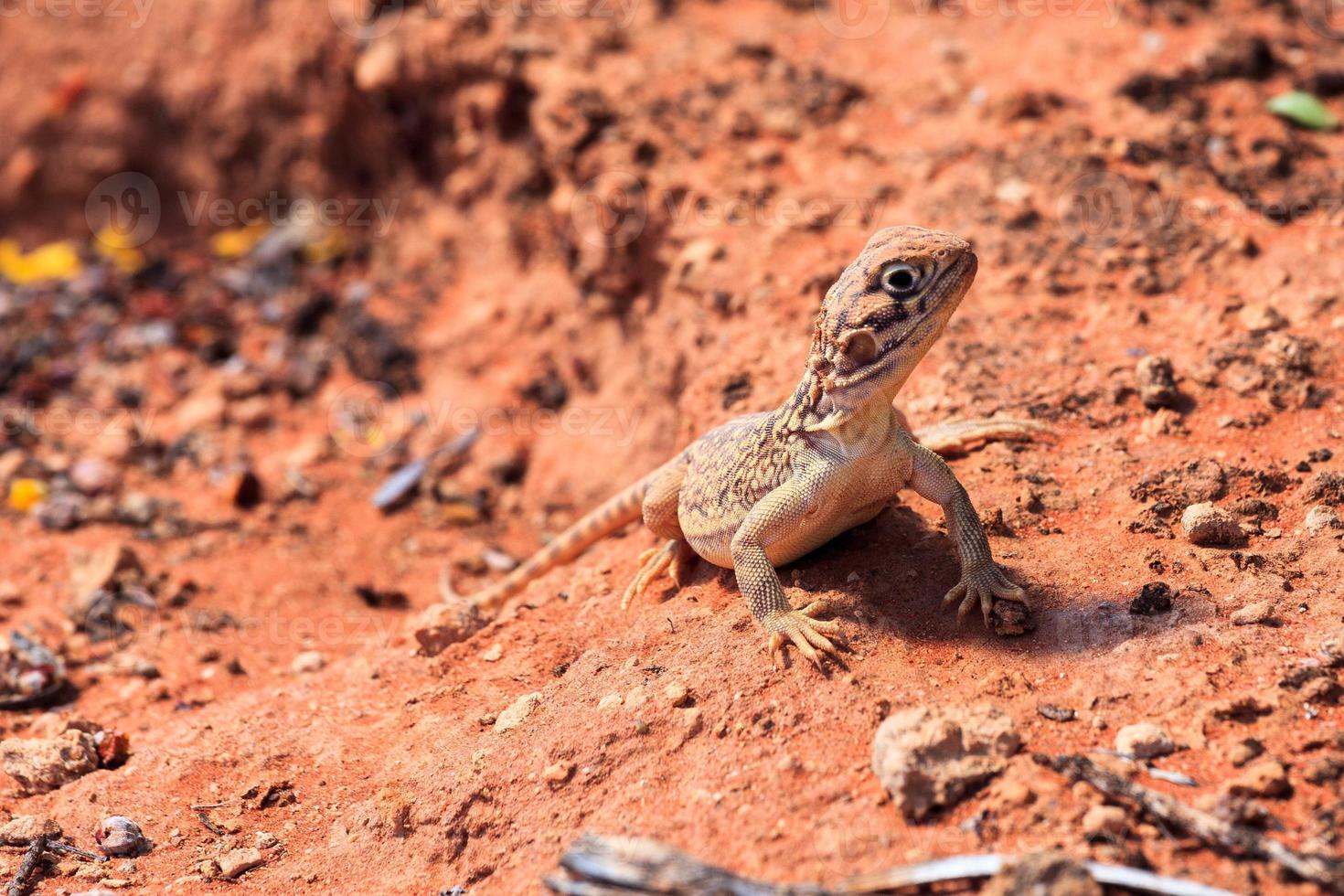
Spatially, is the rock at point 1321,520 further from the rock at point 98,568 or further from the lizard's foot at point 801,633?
the rock at point 98,568

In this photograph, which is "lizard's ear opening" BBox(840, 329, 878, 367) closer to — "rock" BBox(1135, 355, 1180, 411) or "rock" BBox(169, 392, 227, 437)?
"rock" BBox(1135, 355, 1180, 411)

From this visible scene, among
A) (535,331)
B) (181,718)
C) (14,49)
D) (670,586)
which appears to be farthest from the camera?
(14,49)

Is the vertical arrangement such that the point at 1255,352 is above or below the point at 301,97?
below

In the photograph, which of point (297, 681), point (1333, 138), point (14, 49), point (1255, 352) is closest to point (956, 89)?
point (1333, 138)

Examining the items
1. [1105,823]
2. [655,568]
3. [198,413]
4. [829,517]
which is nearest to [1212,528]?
[829,517]

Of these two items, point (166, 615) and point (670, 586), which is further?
point (166, 615)

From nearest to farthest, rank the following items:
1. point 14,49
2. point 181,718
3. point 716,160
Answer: point 181,718 < point 716,160 < point 14,49

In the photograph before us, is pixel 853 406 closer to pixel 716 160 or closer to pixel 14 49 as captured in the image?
pixel 716 160

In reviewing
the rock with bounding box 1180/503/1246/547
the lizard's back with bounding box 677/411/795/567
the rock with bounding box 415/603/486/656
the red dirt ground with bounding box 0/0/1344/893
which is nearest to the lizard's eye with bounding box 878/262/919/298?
the lizard's back with bounding box 677/411/795/567
